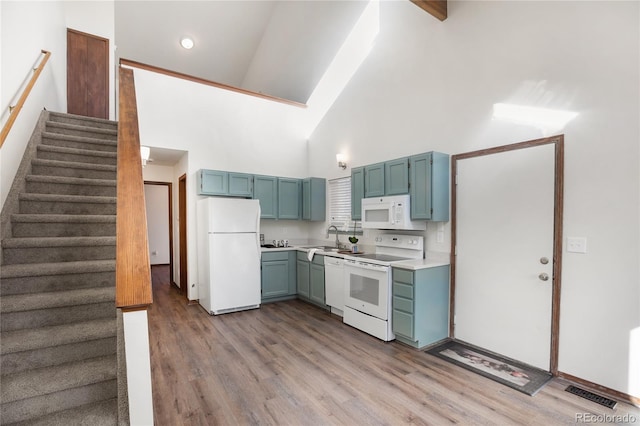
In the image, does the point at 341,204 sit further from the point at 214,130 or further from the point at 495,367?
the point at 495,367

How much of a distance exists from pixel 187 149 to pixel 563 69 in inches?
186

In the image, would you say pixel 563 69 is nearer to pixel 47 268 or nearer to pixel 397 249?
pixel 397 249

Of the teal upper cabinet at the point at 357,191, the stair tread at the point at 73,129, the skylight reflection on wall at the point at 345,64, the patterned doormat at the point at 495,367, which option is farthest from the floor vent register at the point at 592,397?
the stair tread at the point at 73,129

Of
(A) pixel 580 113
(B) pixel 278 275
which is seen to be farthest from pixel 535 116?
(B) pixel 278 275

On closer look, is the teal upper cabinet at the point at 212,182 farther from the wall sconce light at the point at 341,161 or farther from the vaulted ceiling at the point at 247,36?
the vaulted ceiling at the point at 247,36

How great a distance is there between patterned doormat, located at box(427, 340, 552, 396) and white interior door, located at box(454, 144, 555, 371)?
80mm

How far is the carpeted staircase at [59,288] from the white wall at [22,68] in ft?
0.45

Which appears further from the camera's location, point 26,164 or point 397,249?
point 397,249

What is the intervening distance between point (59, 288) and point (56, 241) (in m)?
0.36

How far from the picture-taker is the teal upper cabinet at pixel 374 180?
3951 mm

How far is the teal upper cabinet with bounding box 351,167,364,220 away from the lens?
4266 mm

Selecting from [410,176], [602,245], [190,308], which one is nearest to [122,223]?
[410,176]

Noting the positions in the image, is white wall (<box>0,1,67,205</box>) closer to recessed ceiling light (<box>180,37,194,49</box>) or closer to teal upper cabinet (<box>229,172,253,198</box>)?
teal upper cabinet (<box>229,172,253,198</box>)

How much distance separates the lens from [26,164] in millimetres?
2518
